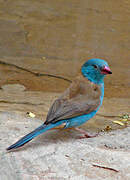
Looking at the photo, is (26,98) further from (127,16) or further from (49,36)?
(127,16)

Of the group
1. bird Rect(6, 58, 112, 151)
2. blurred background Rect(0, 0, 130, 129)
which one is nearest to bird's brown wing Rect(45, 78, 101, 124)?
bird Rect(6, 58, 112, 151)

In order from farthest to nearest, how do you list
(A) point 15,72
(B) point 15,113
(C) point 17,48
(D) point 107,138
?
(C) point 17,48 → (A) point 15,72 → (B) point 15,113 → (D) point 107,138

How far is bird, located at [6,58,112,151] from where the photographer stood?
10.4 feet

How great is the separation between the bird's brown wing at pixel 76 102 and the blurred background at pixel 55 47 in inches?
40.1

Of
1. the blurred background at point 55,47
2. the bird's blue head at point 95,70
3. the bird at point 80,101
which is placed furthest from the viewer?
the blurred background at point 55,47

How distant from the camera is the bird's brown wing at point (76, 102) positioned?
318 cm

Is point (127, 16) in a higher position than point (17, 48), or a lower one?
higher

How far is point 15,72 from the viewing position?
17.8 ft

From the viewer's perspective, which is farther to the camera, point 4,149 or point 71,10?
point 71,10

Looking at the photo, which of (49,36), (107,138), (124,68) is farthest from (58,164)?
(49,36)

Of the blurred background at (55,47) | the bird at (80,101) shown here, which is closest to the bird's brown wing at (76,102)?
the bird at (80,101)

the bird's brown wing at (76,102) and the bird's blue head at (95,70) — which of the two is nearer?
the bird's brown wing at (76,102)

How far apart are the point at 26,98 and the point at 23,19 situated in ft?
9.08

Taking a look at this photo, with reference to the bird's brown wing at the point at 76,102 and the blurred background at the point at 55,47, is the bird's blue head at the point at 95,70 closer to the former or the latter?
the bird's brown wing at the point at 76,102
